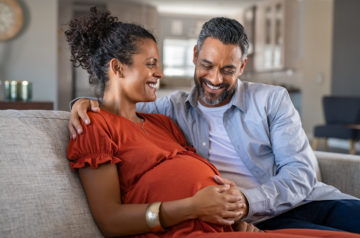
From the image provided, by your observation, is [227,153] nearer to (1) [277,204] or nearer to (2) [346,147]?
(1) [277,204]

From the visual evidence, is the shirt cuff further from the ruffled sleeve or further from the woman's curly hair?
the woman's curly hair

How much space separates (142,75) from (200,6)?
26.7 feet

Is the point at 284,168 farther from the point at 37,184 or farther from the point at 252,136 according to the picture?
the point at 37,184

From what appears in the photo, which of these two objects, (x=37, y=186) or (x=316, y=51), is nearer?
(x=37, y=186)

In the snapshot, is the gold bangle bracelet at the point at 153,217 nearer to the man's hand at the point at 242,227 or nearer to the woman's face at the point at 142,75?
the man's hand at the point at 242,227

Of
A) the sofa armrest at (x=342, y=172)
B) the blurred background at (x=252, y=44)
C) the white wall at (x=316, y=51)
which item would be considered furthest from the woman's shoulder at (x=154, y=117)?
the white wall at (x=316, y=51)

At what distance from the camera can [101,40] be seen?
4.78 feet

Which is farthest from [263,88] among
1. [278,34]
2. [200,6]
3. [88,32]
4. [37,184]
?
[200,6]

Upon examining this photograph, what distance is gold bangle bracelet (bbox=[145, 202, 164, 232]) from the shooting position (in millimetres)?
1152

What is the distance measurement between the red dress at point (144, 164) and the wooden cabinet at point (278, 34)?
671 centimetres

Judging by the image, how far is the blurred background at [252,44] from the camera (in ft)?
17.3

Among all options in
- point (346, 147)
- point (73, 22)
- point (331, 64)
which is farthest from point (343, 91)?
point (73, 22)

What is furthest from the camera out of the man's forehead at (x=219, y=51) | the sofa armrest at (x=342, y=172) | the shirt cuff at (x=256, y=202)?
the sofa armrest at (x=342, y=172)

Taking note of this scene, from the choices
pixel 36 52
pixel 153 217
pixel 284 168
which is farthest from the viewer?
pixel 36 52
